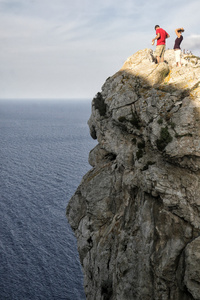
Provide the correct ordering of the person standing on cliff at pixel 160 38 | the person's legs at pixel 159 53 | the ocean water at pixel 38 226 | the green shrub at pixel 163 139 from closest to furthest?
the green shrub at pixel 163 139 < the person standing on cliff at pixel 160 38 < the person's legs at pixel 159 53 < the ocean water at pixel 38 226

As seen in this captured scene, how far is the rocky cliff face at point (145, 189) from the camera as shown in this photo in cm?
2070

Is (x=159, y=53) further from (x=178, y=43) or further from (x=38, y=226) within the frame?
(x=38, y=226)

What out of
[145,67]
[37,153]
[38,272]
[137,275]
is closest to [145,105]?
[145,67]

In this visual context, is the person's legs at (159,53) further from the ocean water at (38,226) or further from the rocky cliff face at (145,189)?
the ocean water at (38,226)

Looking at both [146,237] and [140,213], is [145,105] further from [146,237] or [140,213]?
[146,237]

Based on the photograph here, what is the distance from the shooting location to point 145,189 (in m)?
23.2

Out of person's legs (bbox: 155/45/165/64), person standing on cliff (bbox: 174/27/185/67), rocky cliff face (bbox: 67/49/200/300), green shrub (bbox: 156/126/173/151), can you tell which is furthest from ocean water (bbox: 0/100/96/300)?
person standing on cliff (bbox: 174/27/185/67)

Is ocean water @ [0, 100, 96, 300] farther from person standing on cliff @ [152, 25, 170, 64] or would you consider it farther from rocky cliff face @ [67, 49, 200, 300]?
person standing on cliff @ [152, 25, 170, 64]

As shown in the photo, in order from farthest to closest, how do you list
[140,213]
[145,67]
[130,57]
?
[130,57] → [145,67] → [140,213]

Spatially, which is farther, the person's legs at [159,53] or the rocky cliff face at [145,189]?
the person's legs at [159,53]

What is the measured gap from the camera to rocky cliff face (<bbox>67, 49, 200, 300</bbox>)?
2070cm

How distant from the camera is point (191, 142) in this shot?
21266 millimetres

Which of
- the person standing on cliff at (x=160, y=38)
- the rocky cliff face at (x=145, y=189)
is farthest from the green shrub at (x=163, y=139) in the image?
the person standing on cliff at (x=160, y=38)

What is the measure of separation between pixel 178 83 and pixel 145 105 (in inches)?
133
